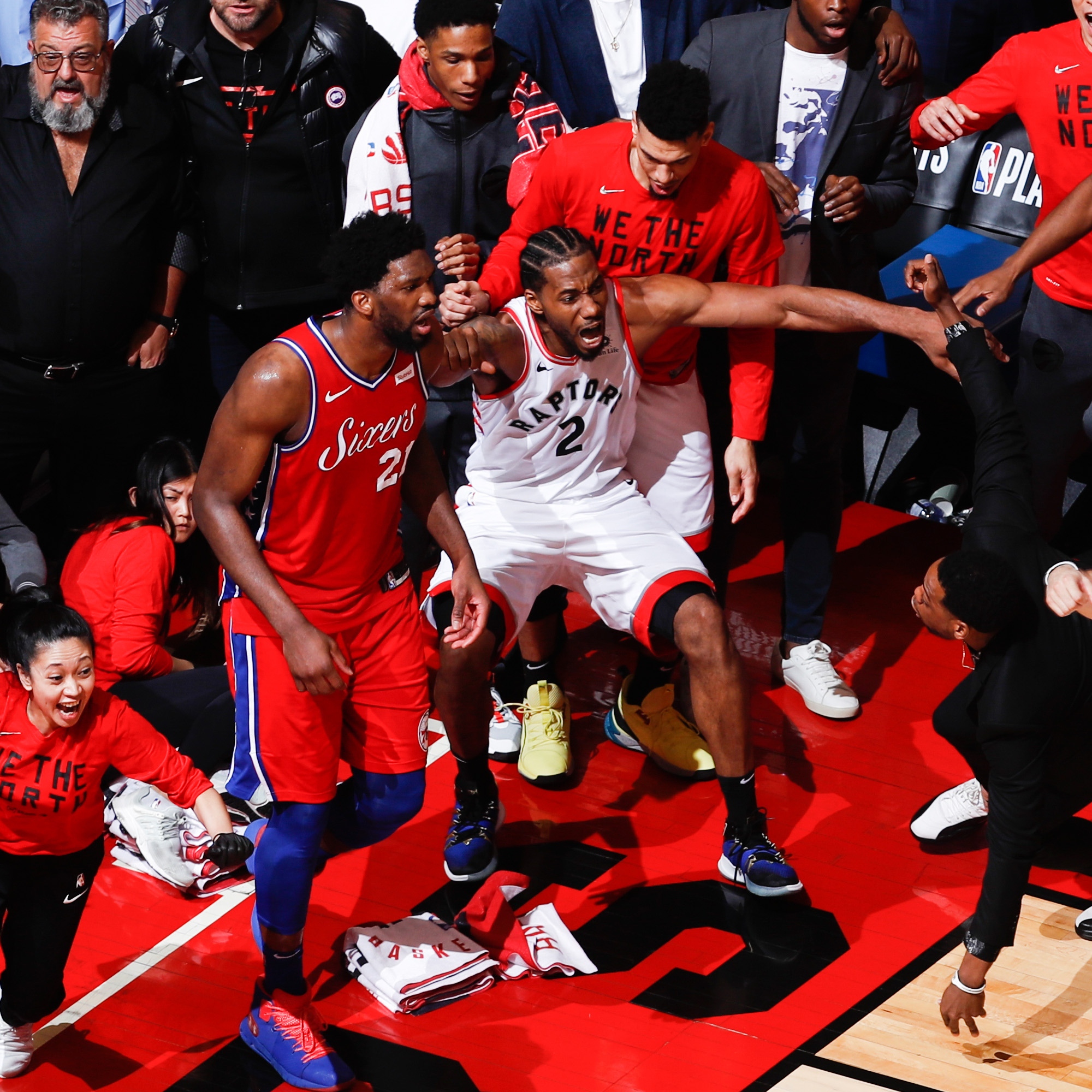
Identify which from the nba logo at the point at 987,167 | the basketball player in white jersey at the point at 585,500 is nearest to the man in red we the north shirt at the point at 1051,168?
the basketball player in white jersey at the point at 585,500

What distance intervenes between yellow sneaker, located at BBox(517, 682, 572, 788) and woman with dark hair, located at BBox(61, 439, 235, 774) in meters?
0.97

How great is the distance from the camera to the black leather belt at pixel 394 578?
4223 mm

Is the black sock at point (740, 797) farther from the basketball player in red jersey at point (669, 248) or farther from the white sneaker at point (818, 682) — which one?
the white sneaker at point (818, 682)

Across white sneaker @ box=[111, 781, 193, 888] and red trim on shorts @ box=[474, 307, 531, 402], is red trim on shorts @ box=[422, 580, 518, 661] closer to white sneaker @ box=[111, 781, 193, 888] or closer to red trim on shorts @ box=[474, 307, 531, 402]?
red trim on shorts @ box=[474, 307, 531, 402]

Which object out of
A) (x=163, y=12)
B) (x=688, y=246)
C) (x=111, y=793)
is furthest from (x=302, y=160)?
(x=111, y=793)

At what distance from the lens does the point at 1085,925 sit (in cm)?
459

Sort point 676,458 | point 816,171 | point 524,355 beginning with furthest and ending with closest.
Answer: point 816,171
point 676,458
point 524,355

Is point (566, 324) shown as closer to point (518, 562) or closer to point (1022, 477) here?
point (518, 562)

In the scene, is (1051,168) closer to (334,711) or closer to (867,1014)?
(867,1014)

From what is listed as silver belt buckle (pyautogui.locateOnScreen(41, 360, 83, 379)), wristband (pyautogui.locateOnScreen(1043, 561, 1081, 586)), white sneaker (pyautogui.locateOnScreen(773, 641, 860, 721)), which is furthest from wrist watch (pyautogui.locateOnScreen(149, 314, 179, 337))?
wristband (pyautogui.locateOnScreen(1043, 561, 1081, 586))

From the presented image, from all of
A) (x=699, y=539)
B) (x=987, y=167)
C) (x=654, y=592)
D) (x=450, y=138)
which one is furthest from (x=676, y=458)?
(x=987, y=167)

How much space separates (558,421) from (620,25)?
1.65 m

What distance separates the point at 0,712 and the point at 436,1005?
1.37 metres

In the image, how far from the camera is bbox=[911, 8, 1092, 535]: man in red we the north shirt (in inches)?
199
